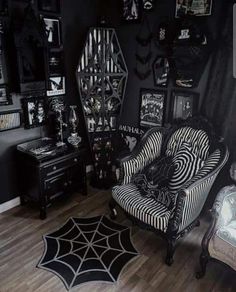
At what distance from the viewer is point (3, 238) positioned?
8.10ft

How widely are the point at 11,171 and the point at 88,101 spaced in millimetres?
1151

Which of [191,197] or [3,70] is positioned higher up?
[3,70]

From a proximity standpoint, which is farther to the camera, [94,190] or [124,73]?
[94,190]

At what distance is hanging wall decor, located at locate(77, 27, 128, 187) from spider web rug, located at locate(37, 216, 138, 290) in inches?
35.2

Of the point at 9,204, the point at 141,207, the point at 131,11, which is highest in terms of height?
the point at 131,11

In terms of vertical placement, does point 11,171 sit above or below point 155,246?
above

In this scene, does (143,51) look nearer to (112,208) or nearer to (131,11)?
(131,11)

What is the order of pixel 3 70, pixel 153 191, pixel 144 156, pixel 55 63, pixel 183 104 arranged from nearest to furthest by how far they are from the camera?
1. pixel 153 191
2. pixel 3 70
3. pixel 144 156
4. pixel 183 104
5. pixel 55 63

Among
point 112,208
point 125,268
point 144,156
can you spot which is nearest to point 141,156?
point 144,156

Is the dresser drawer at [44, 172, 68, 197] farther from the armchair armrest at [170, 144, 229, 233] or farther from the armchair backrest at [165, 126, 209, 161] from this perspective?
the armchair armrest at [170, 144, 229, 233]

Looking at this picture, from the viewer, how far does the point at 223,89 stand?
8.18 feet

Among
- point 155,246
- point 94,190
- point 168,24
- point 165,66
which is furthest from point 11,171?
point 168,24

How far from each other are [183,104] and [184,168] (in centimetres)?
78

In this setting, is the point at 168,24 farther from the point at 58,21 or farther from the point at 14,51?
the point at 14,51
